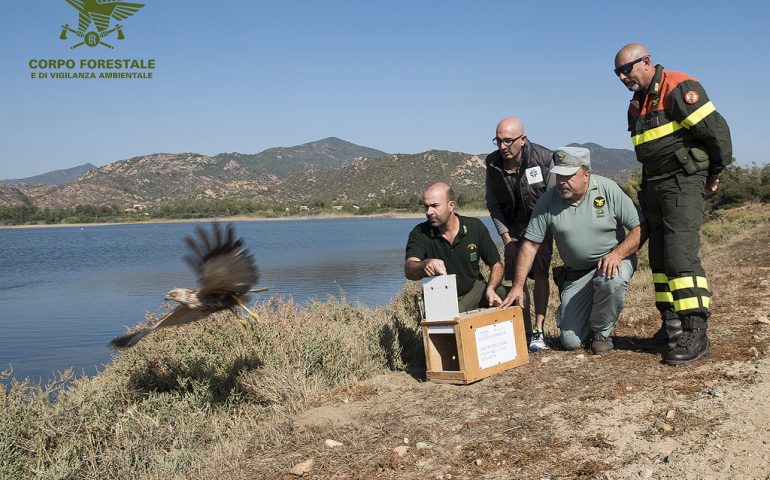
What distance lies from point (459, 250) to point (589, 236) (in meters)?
1.07

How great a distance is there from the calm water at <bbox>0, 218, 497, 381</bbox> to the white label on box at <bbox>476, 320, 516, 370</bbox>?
2.32m

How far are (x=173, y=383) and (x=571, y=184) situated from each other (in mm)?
4238

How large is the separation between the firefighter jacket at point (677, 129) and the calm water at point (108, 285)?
3649mm

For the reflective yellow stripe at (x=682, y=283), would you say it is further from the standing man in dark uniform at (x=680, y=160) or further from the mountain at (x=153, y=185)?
the mountain at (x=153, y=185)

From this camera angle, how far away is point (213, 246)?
4.93m

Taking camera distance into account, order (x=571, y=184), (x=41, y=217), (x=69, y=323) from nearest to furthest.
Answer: (x=571, y=184) < (x=69, y=323) < (x=41, y=217)

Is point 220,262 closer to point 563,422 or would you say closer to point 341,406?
point 341,406

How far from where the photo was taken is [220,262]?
4984mm

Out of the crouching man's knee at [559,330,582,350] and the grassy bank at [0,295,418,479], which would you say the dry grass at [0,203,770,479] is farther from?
the crouching man's knee at [559,330,582,350]

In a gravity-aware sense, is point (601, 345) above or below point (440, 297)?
below

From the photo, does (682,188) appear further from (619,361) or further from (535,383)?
(535,383)

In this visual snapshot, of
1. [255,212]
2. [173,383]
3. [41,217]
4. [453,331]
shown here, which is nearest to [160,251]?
[173,383]

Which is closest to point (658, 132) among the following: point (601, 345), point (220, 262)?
point (601, 345)

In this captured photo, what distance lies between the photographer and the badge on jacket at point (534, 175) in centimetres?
585
